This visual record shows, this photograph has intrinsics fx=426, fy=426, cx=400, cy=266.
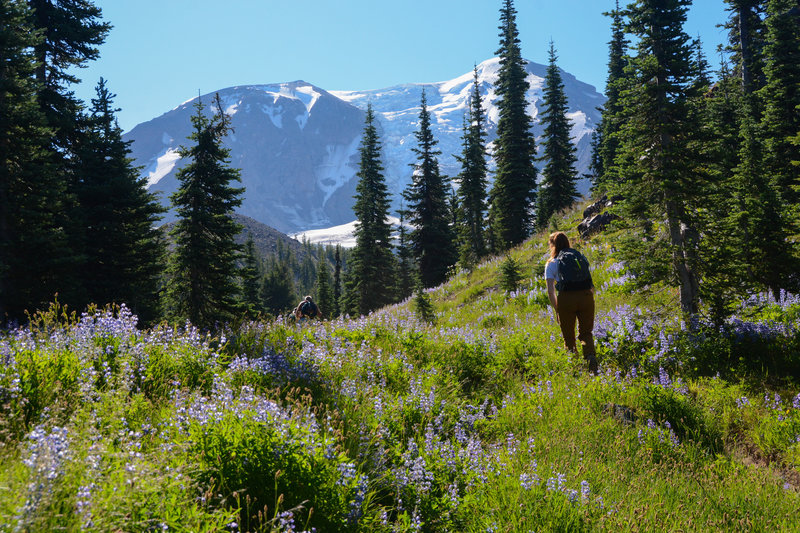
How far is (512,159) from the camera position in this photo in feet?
125

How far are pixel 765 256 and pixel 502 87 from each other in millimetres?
33494

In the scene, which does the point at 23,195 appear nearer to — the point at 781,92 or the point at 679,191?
the point at 679,191

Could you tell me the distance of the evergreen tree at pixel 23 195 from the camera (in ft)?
47.0

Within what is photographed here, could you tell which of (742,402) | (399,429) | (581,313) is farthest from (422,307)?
(399,429)

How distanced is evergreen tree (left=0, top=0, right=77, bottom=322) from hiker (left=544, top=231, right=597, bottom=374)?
16.3 meters

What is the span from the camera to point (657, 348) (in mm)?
7387

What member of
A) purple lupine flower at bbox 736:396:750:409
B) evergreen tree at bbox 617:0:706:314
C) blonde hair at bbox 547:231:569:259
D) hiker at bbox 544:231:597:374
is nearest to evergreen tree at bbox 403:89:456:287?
evergreen tree at bbox 617:0:706:314

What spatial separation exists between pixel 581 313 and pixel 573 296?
0.35 metres

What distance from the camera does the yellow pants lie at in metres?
7.08

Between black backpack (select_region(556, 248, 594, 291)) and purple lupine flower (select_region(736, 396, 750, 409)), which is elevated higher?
black backpack (select_region(556, 248, 594, 291))

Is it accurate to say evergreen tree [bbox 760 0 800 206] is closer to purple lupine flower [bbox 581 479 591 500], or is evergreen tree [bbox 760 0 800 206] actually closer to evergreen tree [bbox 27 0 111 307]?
purple lupine flower [bbox 581 479 591 500]

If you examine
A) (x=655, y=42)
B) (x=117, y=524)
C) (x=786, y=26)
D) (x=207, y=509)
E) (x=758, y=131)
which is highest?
(x=786, y=26)

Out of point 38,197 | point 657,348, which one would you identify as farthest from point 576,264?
point 38,197

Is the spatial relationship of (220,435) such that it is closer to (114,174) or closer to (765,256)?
(765,256)
